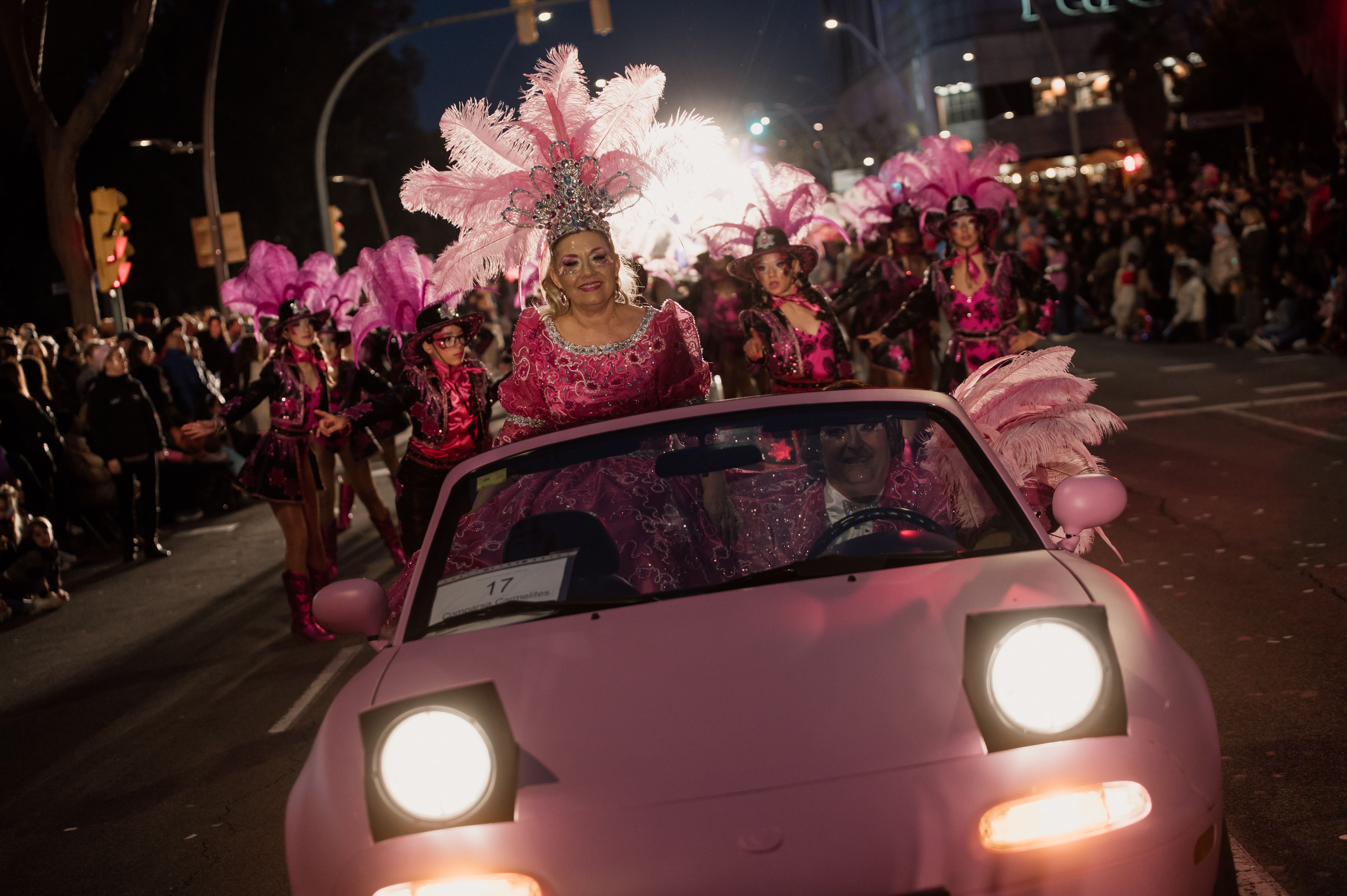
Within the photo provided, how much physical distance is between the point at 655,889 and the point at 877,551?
45.3 inches

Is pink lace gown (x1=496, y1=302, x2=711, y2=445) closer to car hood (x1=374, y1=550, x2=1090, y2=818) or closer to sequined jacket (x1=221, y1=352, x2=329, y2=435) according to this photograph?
car hood (x1=374, y1=550, x2=1090, y2=818)

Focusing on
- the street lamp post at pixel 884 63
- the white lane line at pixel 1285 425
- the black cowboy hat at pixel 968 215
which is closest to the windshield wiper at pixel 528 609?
the black cowboy hat at pixel 968 215

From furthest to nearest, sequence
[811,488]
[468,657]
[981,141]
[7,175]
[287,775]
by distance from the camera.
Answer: [981,141] < [7,175] < [287,775] < [811,488] < [468,657]

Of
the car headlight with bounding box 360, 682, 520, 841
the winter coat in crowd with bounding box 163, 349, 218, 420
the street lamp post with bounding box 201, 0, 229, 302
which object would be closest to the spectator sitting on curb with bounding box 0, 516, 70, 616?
the winter coat in crowd with bounding box 163, 349, 218, 420

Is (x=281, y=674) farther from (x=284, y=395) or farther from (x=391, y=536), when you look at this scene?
(x=391, y=536)

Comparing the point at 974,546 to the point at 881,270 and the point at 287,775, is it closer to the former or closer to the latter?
the point at 287,775

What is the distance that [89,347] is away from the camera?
634 inches

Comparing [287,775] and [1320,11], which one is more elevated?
[1320,11]

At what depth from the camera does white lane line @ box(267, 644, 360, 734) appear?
648cm

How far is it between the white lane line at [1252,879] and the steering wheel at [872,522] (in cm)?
108

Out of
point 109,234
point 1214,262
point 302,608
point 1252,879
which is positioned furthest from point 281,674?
point 1214,262

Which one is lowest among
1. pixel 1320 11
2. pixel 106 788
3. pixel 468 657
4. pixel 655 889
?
pixel 106 788

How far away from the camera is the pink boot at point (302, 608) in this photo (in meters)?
8.24

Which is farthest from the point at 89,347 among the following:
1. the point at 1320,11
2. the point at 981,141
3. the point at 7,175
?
the point at 981,141
